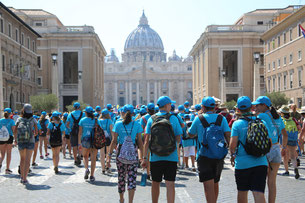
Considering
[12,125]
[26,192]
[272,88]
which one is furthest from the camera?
[272,88]

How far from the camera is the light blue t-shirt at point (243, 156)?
5895 mm

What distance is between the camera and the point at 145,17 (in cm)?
18500

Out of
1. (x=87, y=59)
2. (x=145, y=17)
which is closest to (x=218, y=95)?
(x=87, y=59)

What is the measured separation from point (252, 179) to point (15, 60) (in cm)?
3817

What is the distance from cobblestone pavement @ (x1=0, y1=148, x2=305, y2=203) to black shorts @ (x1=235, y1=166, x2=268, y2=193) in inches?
78.5

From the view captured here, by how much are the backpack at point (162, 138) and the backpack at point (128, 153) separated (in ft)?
3.92

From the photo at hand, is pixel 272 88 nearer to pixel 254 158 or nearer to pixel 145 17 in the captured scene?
pixel 254 158

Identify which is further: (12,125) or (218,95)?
(218,95)

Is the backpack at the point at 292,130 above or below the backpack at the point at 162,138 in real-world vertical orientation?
below

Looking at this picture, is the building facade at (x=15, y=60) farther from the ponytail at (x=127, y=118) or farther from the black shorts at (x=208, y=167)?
the black shorts at (x=208, y=167)

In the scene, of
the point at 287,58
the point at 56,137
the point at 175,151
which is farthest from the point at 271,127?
the point at 287,58

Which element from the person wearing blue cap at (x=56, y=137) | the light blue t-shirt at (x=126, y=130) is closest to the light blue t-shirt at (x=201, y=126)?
the light blue t-shirt at (x=126, y=130)

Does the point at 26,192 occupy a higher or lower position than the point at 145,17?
lower

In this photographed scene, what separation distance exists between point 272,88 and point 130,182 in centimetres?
4241
